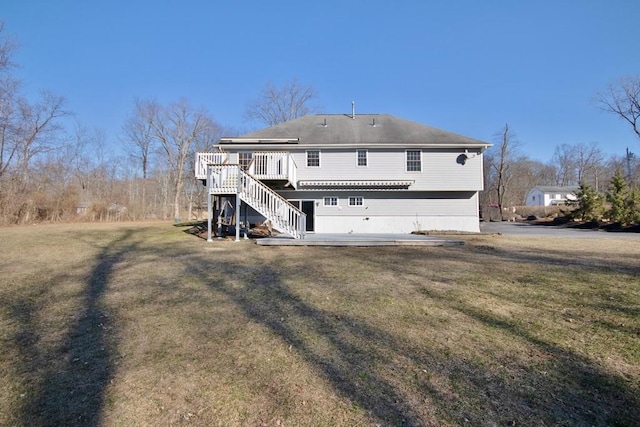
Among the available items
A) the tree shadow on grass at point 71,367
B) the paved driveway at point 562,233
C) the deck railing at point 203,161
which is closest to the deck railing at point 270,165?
the deck railing at point 203,161

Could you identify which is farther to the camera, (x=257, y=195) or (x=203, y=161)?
(x=203, y=161)

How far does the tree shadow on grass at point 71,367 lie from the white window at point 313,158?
46.2 feet

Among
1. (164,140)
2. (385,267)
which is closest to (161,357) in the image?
(385,267)

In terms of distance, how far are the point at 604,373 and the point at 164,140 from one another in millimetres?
43466

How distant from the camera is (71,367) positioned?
3041 mm

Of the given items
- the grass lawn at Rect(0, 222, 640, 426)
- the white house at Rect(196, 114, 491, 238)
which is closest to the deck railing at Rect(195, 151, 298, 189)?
the white house at Rect(196, 114, 491, 238)

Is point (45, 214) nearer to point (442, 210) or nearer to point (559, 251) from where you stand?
point (442, 210)

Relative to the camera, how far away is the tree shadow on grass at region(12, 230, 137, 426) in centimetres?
235

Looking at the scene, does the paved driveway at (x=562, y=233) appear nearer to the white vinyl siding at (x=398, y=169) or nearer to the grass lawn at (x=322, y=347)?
the white vinyl siding at (x=398, y=169)

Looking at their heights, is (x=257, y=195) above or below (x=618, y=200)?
above

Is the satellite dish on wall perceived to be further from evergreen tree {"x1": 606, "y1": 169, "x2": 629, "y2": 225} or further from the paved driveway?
evergreen tree {"x1": 606, "y1": 169, "x2": 629, "y2": 225}

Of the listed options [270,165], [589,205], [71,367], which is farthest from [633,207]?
[71,367]

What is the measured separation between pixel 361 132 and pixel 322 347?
56.4 feet

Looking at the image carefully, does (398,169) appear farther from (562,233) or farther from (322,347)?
(322,347)
